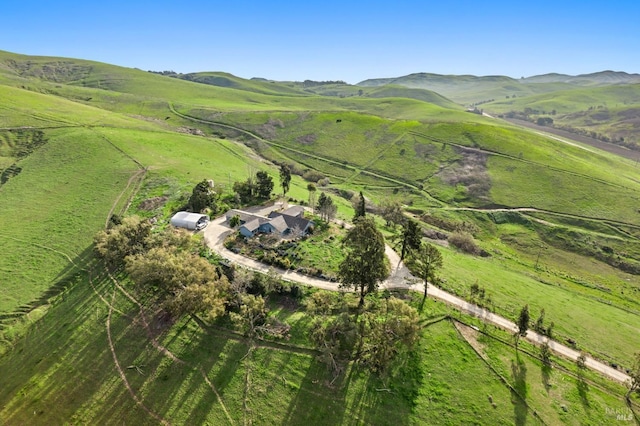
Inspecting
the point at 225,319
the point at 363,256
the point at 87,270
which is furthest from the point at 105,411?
the point at 363,256

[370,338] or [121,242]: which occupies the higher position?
[121,242]

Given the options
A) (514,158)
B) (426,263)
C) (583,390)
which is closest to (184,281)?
(426,263)

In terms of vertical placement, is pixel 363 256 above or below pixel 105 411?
above

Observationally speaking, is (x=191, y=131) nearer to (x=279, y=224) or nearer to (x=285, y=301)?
(x=279, y=224)

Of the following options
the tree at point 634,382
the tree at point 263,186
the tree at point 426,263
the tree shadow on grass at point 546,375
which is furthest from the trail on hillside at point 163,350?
the tree at point 634,382

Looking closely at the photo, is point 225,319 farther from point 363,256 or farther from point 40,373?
point 40,373

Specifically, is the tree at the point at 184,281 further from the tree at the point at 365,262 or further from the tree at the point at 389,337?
the tree at the point at 389,337
